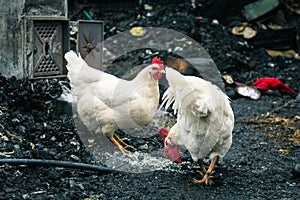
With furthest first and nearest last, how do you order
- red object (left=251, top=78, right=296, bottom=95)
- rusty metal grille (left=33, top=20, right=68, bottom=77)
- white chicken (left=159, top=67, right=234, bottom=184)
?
red object (left=251, top=78, right=296, bottom=95)
rusty metal grille (left=33, top=20, right=68, bottom=77)
white chicken (left=159, top=67, right=234, bottom=184)

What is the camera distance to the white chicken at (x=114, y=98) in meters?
4.71

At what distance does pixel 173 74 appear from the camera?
3.73 m

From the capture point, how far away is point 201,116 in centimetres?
379

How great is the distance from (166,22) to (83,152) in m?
6.67

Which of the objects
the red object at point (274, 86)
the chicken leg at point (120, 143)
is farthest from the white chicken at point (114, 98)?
the red object at point (274, 86)

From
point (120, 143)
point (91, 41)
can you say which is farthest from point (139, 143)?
point (91, 41)

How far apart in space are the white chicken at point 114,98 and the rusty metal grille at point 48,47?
1045 millimetres

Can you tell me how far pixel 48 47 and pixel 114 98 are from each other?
1.76m

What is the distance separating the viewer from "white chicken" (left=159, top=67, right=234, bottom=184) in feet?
12.3

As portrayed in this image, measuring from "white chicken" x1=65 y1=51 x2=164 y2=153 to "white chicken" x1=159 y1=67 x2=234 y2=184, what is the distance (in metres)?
0.67

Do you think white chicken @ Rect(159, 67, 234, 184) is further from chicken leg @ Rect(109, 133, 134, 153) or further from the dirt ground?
chicken leg @ Rect(109, 133, 134, 153)

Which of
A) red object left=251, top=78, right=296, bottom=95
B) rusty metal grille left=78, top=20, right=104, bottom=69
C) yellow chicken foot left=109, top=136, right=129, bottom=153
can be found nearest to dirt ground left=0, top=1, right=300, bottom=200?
red object left=251, top=78, right=296, bottom=95

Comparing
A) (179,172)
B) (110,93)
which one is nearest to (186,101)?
(179,172)

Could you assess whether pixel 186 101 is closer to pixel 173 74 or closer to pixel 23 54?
pixel 173 74
